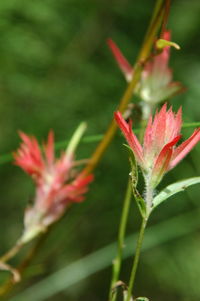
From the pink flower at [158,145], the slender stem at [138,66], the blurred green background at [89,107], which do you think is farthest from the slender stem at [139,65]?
the blurred green background at [89,107]

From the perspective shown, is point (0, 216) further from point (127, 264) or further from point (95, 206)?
point (127, 264)

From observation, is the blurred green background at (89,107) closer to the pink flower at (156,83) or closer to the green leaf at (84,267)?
the green leaf at (84,267)

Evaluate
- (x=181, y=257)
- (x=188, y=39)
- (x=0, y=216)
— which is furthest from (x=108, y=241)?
(x=188, y=39)

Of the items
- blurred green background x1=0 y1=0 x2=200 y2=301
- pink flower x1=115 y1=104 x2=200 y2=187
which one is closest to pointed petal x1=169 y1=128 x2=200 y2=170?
pink flower x1=115 y1=104 x2=200 y2=187

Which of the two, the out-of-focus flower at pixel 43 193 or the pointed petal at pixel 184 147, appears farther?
the out-of-focus flower at pixel 43 193

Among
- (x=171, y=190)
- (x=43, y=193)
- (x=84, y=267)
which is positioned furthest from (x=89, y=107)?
(x=171, y=190)

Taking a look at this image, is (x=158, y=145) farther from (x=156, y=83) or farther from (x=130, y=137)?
(x=156, y=83)
